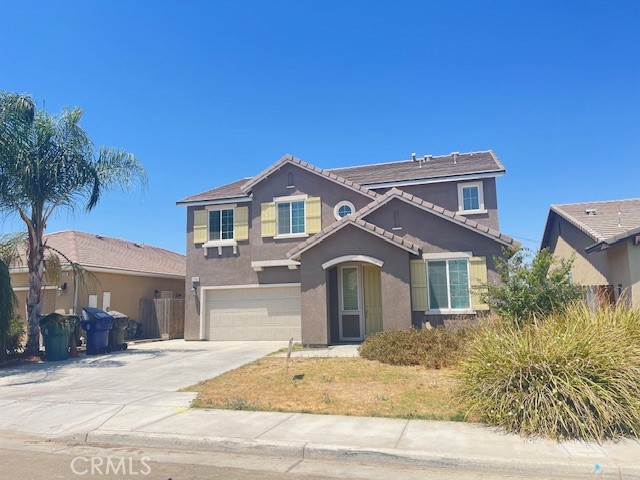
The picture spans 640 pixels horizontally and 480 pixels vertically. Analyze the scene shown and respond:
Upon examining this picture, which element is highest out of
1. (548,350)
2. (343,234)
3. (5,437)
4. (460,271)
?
(343,234)

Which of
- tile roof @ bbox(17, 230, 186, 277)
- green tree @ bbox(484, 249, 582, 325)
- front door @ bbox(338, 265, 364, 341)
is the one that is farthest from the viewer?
tile roof @ bbox(17, 230, 186, 277)

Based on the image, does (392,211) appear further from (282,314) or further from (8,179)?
(8,179)

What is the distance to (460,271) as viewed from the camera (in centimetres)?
1550

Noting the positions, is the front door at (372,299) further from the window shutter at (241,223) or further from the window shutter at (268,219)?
the window shutter at (241,223)

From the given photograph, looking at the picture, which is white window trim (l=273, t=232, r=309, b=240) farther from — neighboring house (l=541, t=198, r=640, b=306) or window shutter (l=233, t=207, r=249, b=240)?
neighboring house (l=541, t=198, r=640, b=306)

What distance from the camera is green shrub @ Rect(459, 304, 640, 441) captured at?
21.9ft

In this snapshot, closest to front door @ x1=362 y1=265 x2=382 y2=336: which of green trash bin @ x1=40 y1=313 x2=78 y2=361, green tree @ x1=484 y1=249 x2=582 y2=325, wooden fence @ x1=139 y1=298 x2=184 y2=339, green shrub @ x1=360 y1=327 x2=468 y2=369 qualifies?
green shrub @ x1=360 y1=327 x2=468 y2=369

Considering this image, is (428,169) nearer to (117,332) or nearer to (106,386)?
(117,332)

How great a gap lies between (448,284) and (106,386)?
9.93m

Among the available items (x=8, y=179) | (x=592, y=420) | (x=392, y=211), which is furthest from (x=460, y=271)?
(x=8, y=179)

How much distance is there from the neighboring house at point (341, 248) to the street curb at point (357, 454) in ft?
28.5

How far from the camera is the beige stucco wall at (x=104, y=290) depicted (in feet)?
66.2

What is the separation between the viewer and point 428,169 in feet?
66.6

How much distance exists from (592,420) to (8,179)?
1562 centimetres
